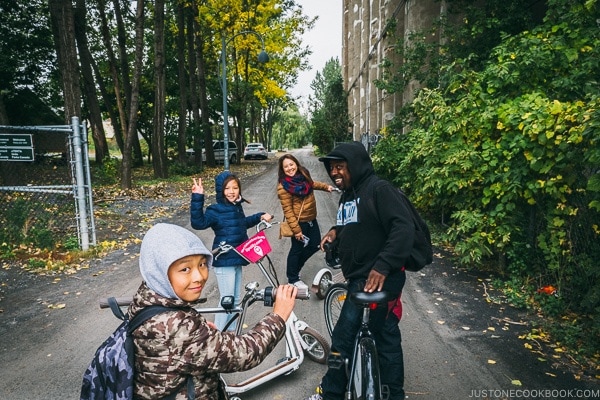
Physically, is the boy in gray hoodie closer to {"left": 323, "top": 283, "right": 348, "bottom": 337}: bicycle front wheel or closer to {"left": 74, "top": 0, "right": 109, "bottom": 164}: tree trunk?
{"left": 323, "top": 283, "right": 348, "bottom": 337}: bicycle front wheel

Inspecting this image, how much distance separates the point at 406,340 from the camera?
14.1 ft

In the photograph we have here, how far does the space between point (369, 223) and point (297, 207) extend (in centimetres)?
263

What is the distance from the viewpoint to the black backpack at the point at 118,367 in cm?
154

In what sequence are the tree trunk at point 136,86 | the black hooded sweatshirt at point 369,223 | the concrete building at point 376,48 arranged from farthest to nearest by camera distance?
the concrete building at point 376,48 → the tree trunk at point 136,86 → the black hooded sweatshirt at point 369,223

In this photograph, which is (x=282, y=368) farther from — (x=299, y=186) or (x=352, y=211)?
(x=299, y=186)

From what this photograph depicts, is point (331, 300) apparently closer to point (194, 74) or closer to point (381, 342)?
point (381, 342)

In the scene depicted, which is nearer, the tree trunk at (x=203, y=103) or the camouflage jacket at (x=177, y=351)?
the camouflage jacket at (x=177, y=351)

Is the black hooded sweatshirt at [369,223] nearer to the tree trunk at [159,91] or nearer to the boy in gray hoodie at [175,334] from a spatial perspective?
the boy in gray hoodie at [175,334]

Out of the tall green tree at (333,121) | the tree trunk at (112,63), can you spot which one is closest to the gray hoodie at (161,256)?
the tree trunk at (112,63)

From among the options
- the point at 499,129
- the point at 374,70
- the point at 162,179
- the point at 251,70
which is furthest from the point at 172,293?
the point at 251,70

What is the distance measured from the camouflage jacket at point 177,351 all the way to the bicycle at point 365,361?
1.15 m

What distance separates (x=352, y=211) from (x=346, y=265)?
412 millimetres

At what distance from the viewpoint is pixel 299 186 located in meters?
5.21

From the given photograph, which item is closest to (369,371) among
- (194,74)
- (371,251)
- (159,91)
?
(371,251)
